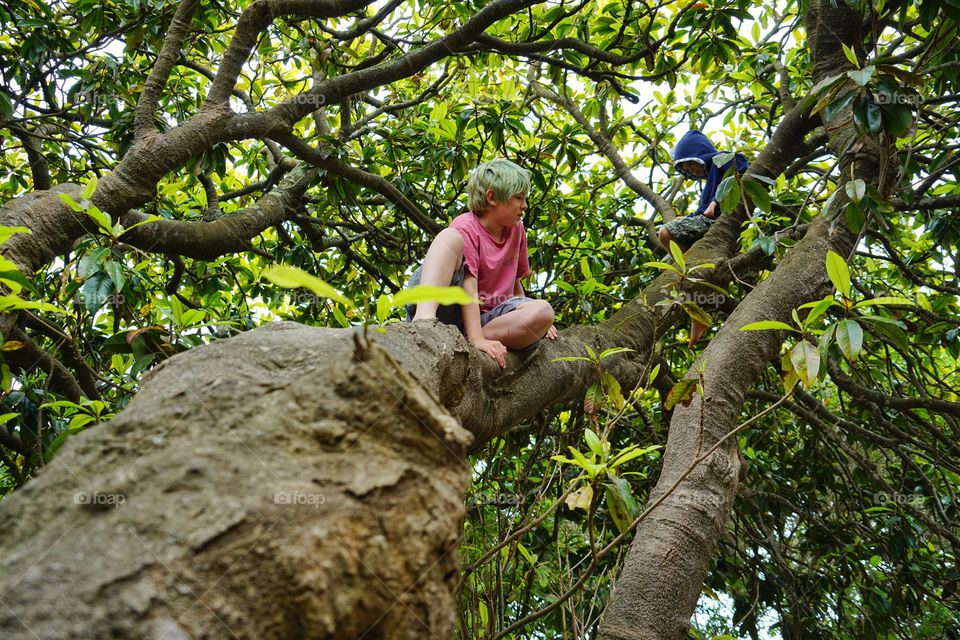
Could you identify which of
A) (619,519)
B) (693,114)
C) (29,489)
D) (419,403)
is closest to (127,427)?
(29,489)

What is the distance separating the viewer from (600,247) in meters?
4.33

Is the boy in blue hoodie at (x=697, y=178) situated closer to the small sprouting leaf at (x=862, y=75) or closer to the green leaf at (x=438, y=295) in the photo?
the small sprouting leaf at (x=862, y=75)

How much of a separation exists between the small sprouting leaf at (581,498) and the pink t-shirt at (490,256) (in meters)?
1.12

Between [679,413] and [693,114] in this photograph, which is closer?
[679,413]

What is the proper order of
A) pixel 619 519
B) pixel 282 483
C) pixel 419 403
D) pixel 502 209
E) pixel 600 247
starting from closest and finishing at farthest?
pixel 282 483
pixel 419 403
pixel 619 519
pixel 502 209
pixel 600 247

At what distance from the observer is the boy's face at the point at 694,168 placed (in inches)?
173

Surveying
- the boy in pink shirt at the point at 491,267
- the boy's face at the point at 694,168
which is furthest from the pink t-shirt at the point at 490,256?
the boy's face at the point at 694,168

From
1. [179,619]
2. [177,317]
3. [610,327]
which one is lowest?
[179,619]

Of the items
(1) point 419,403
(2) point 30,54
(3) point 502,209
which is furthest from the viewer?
(2) point 30,54

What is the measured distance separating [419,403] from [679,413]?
1682mm

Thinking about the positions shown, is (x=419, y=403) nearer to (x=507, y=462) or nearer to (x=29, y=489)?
(x=29, y=489)

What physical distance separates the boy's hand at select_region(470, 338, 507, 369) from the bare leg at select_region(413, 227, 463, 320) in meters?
0.25

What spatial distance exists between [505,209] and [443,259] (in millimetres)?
458

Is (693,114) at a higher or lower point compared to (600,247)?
higher
